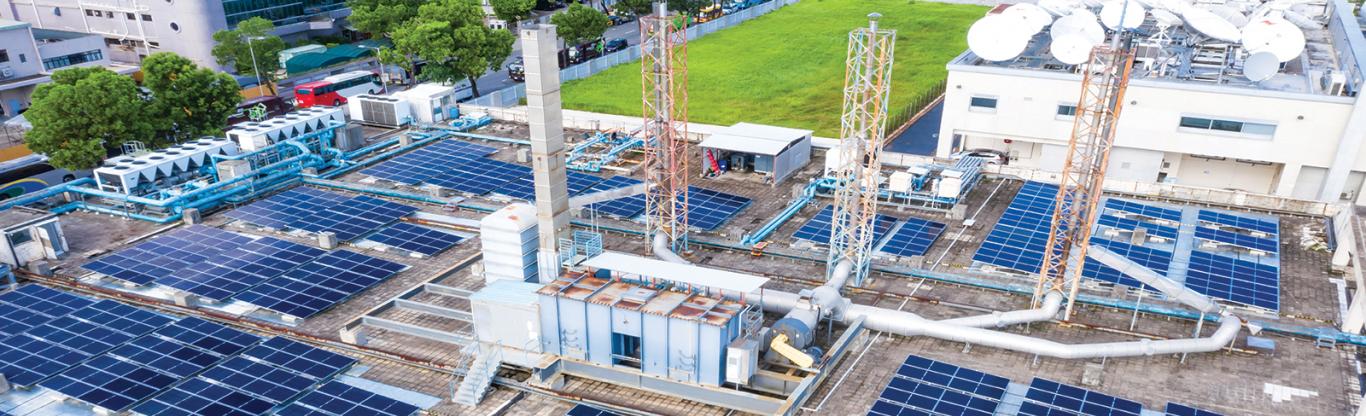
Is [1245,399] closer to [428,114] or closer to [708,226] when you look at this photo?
[708,226]

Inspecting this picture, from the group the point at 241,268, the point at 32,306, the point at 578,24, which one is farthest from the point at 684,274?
the point at 578,24

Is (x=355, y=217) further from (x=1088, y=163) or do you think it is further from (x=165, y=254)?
(x=1088, y=163)

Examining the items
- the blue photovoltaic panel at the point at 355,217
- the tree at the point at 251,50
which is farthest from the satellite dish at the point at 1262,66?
the tree at the point at 251,50

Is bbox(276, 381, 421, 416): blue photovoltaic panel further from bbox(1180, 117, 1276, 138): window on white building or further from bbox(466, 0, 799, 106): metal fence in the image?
bbox(1180, 117, 1276, 138): window on white building

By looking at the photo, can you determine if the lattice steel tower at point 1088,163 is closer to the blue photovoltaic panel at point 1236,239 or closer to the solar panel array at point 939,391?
the solar panel array at point 939,391

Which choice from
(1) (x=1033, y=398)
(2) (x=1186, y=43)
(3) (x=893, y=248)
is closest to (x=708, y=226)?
(3) (x=893, y=248)

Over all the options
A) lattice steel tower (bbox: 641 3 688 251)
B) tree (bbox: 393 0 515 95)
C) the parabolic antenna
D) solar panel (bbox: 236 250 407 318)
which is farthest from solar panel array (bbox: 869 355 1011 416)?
tree (bbox: 393 0 515 95)
